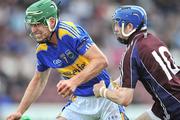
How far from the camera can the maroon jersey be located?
8.27m

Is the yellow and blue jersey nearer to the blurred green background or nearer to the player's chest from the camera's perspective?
the player's chest

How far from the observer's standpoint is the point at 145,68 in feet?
27.2

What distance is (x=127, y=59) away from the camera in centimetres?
829

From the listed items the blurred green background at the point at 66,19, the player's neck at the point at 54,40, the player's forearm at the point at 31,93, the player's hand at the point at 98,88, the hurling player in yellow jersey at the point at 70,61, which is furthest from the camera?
the blurred green background at the point at 66,19

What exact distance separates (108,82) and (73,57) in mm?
608

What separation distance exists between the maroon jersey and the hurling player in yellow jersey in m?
0.55

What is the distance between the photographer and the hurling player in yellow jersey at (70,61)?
8.88 m

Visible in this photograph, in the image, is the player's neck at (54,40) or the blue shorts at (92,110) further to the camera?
the blue shorts at (92,110)

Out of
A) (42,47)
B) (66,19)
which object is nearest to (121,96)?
(42,47)

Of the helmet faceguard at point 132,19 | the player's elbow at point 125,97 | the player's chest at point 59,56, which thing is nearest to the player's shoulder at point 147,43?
the helmet faceguard at point 132,19

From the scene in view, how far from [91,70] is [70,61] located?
57 cm

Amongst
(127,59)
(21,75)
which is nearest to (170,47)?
(21,75)

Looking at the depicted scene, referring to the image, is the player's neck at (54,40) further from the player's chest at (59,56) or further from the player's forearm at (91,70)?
the player's forearm at (91,70)

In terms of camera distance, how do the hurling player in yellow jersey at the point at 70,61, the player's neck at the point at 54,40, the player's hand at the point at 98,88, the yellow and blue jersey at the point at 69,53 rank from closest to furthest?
1. the player's hand at the point at 98,88
2. the hurling player in yellow jersey at the point at 70,61
3. the yellow and blue jersey at the point at 69,53
4. the player's neck at the point at 54,40
